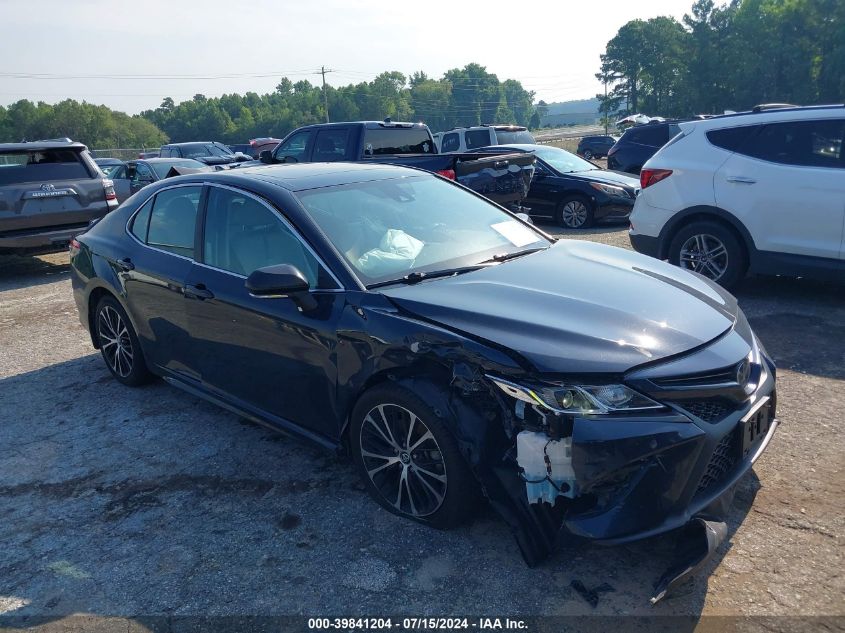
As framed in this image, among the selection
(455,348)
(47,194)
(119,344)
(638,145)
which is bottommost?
(119,344)

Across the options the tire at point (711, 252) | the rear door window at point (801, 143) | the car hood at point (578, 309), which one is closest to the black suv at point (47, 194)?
the tire at point (711, 252)

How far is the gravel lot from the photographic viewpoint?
2848mm

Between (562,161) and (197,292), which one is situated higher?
(562,161)

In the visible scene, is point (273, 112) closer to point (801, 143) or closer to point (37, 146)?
point (37, 146)

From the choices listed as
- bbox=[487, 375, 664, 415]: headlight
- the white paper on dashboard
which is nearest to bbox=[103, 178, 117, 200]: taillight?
the white paper on dashboard

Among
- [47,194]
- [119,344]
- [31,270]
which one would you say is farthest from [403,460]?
[31,270]

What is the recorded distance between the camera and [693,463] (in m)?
2.72

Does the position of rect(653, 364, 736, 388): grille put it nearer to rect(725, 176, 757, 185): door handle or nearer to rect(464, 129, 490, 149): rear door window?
rect(725, 176, 757, 185): door handle

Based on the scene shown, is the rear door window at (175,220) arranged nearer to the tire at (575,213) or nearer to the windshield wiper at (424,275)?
the windshield wiper at (424,275)

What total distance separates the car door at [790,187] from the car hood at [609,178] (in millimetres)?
5307

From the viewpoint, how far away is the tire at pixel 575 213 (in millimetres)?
11945

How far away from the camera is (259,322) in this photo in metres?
3.85

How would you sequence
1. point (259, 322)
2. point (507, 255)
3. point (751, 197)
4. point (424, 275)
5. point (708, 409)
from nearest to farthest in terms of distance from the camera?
point (708, 409) < point (424, 275) < point (259, 322) < point (507, 255) < point (751, 197)

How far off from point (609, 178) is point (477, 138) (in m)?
5.91
